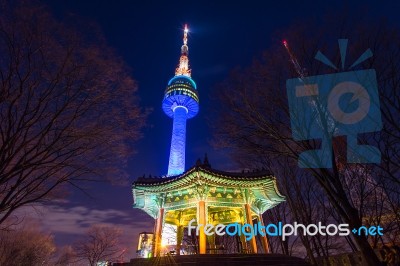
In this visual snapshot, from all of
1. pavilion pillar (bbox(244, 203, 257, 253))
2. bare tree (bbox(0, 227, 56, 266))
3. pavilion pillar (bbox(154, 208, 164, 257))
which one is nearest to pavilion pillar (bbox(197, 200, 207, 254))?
pavilion pillar (bbox(154, 208, 164, 257))

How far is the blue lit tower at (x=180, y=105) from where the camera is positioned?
33.1m

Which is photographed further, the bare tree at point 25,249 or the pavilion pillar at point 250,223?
the bare tree at point 25,249

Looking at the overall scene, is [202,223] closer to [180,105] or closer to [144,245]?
[144,245]

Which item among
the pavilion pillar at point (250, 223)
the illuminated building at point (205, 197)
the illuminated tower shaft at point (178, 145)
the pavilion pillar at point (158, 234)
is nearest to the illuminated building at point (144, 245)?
the illuminated building at point (205, 197)

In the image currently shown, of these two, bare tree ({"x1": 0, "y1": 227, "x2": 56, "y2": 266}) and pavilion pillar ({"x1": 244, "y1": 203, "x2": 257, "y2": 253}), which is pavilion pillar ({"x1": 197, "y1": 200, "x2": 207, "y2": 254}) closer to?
pavilion pillar ({"x1": 244, "y1": 203, "x2": 257, "y2": 253})

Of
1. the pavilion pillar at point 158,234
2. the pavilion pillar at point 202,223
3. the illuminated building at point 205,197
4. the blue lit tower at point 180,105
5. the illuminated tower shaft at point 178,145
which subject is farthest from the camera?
the blue lit tower at point 180,105

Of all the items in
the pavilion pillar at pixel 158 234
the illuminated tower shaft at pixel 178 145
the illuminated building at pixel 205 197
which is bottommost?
the pavilion pillar at pixel 158 234

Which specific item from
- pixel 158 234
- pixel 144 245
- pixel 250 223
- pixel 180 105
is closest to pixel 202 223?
pixel 158 234

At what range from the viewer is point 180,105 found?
38.5 metres

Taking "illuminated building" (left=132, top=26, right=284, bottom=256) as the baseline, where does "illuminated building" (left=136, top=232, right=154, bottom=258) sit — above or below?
below

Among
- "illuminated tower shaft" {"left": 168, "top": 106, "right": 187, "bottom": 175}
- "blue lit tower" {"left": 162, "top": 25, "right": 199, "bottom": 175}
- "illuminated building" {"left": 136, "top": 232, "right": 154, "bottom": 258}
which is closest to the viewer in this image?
"illuminated building" {"left": 136, "top": 232, "right": 154, "bottom": 258}

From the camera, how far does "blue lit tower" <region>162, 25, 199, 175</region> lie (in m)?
33.1

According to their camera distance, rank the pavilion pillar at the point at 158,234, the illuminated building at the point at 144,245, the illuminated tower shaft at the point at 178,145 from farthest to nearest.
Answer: the illuminated tower shaft at the point at 178,145
the illuminated building at the point at 144,245
the pavilion pillar at the point at 158,234

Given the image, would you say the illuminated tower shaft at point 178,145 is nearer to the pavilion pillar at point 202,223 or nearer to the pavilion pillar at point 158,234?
the pavilion pillar at point 158,234
